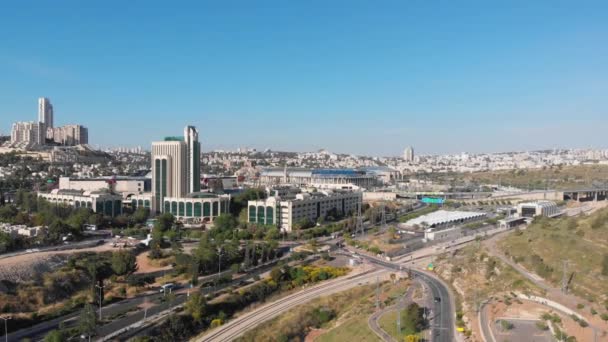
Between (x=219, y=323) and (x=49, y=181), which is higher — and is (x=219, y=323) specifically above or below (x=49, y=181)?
below

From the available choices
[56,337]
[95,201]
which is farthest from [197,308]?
[95,201]

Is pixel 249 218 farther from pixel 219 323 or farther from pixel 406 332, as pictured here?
pixel 406 332

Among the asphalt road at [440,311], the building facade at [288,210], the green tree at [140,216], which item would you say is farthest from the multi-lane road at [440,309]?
the green tree at [140,216]

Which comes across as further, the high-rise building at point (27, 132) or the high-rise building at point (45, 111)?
the high-rise building at point (45, 111)

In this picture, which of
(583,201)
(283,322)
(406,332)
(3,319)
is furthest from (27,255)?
(583,201)

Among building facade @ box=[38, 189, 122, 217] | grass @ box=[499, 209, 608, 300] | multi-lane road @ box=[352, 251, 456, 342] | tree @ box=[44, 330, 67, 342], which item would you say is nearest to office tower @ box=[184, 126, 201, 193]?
building facade @ box=[38, 189, 122, 217]

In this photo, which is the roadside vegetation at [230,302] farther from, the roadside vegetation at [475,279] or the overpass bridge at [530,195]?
the overpass bridge at [530,195]

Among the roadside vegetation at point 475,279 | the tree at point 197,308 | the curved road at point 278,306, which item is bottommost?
the curved road at point 278,306
